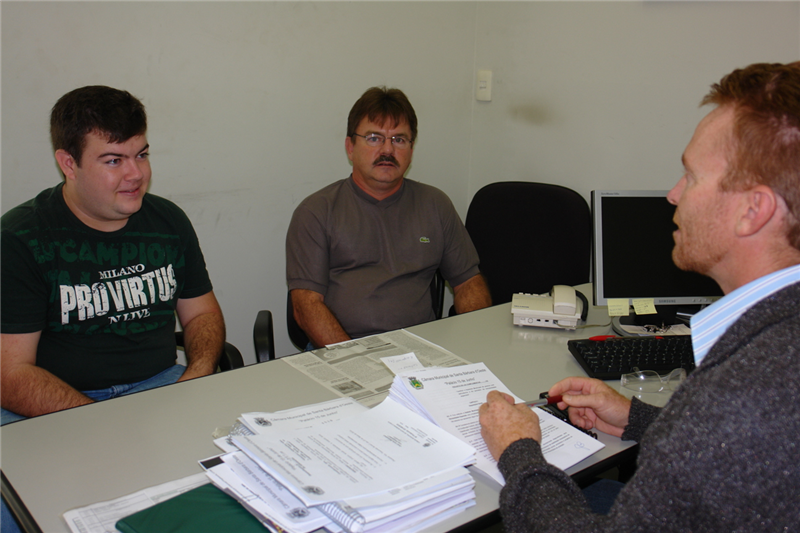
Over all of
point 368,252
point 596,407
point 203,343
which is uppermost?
point 368,252

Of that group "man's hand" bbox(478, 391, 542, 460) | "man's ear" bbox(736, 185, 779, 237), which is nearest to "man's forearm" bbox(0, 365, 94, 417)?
"man's hand" bbox(478, 391, 542, 460)

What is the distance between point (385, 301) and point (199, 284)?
0.68 meters

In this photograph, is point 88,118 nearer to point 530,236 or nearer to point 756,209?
point 756,209

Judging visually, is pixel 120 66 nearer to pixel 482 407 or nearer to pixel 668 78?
pixel 482 407

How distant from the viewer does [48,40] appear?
2070 mm

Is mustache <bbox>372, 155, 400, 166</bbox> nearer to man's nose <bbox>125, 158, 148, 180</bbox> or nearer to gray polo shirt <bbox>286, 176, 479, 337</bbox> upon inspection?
gray polo shirt <bbox>286, 176, 479, 337</bbox>

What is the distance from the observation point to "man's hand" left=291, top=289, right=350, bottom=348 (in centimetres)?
217

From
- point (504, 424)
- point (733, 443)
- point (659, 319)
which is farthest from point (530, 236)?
point (733, 443)

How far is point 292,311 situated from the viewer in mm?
2299

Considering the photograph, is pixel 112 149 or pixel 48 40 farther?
pixel 48 40

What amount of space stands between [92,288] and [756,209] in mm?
1636

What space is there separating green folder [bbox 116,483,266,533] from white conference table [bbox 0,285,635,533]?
0.11 metres

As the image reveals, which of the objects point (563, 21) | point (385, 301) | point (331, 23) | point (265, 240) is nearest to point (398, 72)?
point (331, 23)

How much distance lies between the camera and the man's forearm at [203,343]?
188 centimetres
